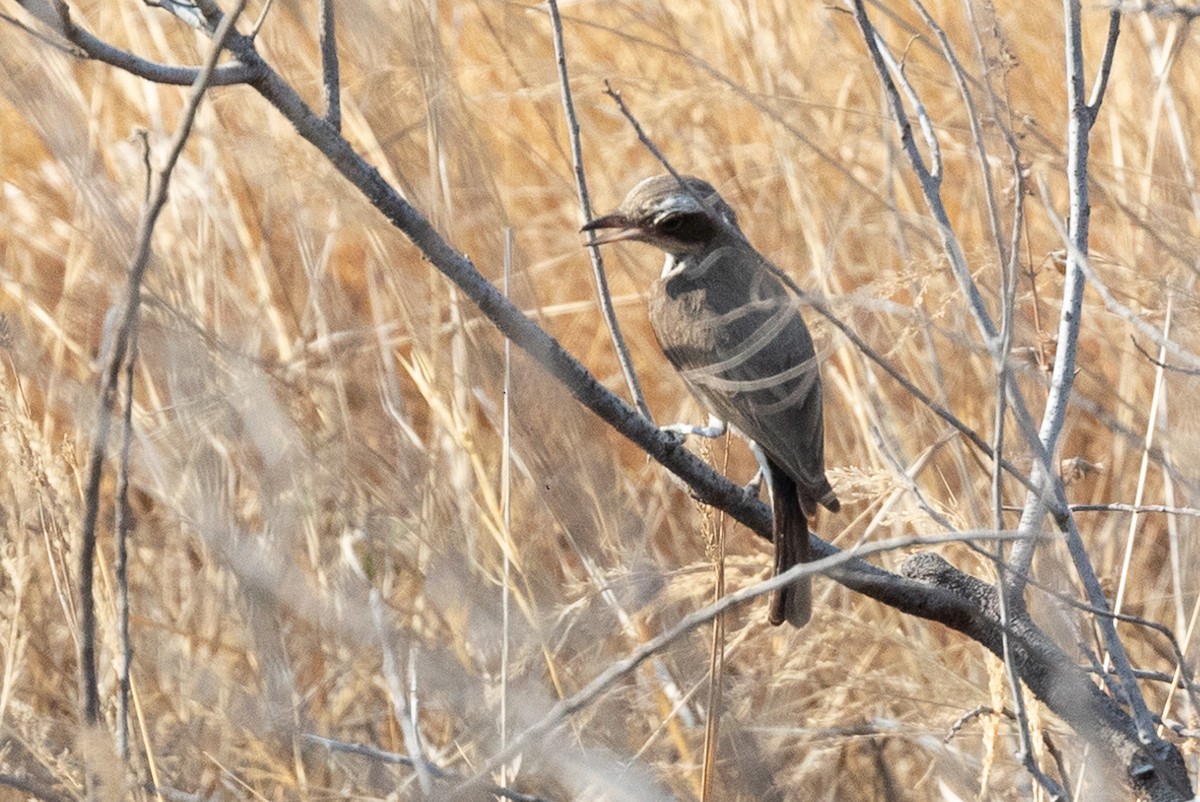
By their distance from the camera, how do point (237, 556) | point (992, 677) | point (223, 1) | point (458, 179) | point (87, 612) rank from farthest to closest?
point (223, 1) → point (458, 179) → point (992, 677) → point (237, 556) → point (87, 612)

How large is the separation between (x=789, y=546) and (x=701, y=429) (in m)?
0.29

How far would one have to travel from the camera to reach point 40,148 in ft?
17.8

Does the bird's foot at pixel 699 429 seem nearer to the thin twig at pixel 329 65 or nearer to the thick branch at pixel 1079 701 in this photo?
the thick branch at pixel 1079 701

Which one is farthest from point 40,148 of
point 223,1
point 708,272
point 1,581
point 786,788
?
point 786,788

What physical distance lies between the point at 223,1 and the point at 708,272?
144cm

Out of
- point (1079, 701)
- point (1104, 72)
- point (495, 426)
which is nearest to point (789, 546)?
point (1079, 701)

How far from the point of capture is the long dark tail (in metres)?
2.78

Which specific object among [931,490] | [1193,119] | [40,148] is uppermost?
[40,148]

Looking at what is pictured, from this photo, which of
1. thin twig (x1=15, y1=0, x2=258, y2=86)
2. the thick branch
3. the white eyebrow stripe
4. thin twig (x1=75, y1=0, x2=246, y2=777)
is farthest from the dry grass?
thin twig (x1=15, y1=0, x2=258, y2=86)

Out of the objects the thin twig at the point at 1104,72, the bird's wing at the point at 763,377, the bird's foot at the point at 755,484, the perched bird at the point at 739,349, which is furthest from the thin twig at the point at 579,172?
the thin twig at the point at 1104,72

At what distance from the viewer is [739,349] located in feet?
10.6

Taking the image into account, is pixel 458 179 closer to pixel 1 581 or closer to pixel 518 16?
pixel 518 16

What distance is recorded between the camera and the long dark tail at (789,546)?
9.11 feet

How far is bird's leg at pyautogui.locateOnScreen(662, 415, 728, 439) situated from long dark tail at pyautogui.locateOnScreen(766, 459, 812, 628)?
0.16 metres
